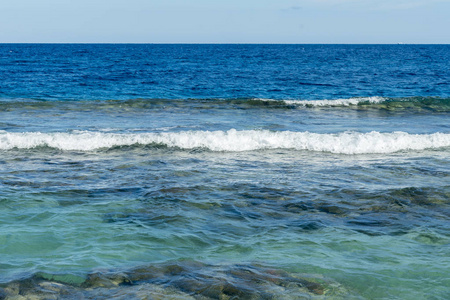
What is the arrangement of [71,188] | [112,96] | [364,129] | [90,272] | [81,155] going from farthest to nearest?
[112,96]
[364,129]
[81,155]
[71,188]
[90,272]

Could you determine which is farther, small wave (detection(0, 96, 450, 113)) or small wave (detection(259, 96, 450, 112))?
small wave (detection(259, 96, 450, 112))

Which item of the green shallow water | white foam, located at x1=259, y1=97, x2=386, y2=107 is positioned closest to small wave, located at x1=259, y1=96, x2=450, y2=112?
white foam, located at x1=259, y1=97, x2=386, y2=107

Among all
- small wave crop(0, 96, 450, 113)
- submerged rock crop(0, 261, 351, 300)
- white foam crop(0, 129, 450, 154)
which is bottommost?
submerged rock crop(0, 261, 351, 300)

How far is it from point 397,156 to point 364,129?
502 centimetres

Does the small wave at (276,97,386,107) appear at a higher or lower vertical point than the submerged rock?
higher

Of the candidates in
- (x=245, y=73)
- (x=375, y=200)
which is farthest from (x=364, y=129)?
(x=245, y=73)

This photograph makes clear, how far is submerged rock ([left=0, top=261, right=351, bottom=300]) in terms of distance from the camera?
4.66 m

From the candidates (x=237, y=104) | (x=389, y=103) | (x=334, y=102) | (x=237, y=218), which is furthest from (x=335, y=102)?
(x=237, y=218)

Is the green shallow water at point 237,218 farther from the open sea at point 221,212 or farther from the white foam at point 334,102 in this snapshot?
the white foam at point 334,102

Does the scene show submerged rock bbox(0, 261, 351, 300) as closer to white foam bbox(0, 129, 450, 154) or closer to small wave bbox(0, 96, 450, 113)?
white foam bbox(0, 129, 450, 154)

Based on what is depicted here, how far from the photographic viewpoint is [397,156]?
1230cm

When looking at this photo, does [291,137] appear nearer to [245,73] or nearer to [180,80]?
[180,80]

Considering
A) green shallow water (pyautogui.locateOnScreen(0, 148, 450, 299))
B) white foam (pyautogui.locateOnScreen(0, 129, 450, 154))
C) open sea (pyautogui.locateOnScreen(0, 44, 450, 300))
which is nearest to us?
open sea (pyautogui.locateOnScreen(0, 44, 450, 300))

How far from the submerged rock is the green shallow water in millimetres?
221
